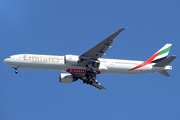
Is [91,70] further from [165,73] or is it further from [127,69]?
[165,73]

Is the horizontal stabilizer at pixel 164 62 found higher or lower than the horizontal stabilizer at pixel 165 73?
higher

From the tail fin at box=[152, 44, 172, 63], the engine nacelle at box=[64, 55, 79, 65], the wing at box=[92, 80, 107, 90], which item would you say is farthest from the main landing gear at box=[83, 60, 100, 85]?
the tail fin at box=[152, 44, 172, 63]

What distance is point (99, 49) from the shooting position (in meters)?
45.4

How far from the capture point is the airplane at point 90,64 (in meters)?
45.7

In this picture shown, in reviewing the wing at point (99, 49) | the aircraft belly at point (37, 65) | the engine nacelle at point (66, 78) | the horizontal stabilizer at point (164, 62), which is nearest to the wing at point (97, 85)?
the engine nacelle at point (66, 78)

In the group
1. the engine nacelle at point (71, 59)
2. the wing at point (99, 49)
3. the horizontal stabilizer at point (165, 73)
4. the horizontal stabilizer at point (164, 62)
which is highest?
the wing at point (99, 49)

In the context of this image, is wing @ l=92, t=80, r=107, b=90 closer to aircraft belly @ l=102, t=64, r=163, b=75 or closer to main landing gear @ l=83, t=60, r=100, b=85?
main landing gear @ l=83, t=60, r=100, b=85

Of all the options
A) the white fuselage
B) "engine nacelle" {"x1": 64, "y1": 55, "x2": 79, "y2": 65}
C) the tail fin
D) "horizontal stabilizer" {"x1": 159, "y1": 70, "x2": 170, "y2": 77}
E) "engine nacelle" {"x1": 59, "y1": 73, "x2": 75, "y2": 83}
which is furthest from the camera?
the tail fin

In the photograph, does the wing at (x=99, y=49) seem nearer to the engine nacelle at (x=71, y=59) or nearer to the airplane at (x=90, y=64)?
the airplane at (x=90, y=64)

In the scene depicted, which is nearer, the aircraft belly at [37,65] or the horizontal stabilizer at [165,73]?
the aircraft belly at [37,65]

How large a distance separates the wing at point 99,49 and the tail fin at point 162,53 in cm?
1083

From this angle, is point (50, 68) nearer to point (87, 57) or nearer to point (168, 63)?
point (87, 57)

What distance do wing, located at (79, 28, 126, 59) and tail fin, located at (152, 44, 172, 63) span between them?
35.5 ft

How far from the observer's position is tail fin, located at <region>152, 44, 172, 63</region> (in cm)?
5181
